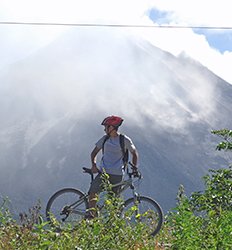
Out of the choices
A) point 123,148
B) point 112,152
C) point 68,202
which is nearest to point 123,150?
point 123,148

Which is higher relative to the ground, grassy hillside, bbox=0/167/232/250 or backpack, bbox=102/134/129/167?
backpack, bbox=102/134/129/167

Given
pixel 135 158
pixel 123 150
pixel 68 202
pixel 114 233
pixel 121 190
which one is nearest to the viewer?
pixel 114 233

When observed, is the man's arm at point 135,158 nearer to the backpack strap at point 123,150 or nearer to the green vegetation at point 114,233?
the backpack strap at point 123,150

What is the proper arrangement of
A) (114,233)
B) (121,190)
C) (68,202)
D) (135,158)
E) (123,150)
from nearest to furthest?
(114,233) < (123,150) < (121,190) < (135,158) < (68,202)

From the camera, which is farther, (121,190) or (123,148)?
(121,190)

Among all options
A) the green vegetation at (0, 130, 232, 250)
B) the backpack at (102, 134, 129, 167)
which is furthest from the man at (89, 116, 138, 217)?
the green vegetation at (0, 130, 232, 250)

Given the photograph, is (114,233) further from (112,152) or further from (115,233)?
(112,152)

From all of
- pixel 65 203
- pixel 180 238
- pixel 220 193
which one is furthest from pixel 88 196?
pixel 180 238

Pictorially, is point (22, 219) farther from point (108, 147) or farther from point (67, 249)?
point (108, 147)

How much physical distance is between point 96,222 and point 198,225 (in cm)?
79

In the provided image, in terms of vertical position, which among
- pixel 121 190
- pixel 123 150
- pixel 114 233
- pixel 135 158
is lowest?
pixel 114 233

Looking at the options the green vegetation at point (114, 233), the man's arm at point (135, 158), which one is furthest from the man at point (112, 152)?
the green vegetation at point (114, 233)

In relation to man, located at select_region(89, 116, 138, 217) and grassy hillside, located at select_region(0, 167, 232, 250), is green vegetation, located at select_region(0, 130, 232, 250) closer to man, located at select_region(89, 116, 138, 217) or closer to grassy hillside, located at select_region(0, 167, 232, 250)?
grassy hillside, located at select_region(0, 167, 232, 250)

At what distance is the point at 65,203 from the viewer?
10047 mm
